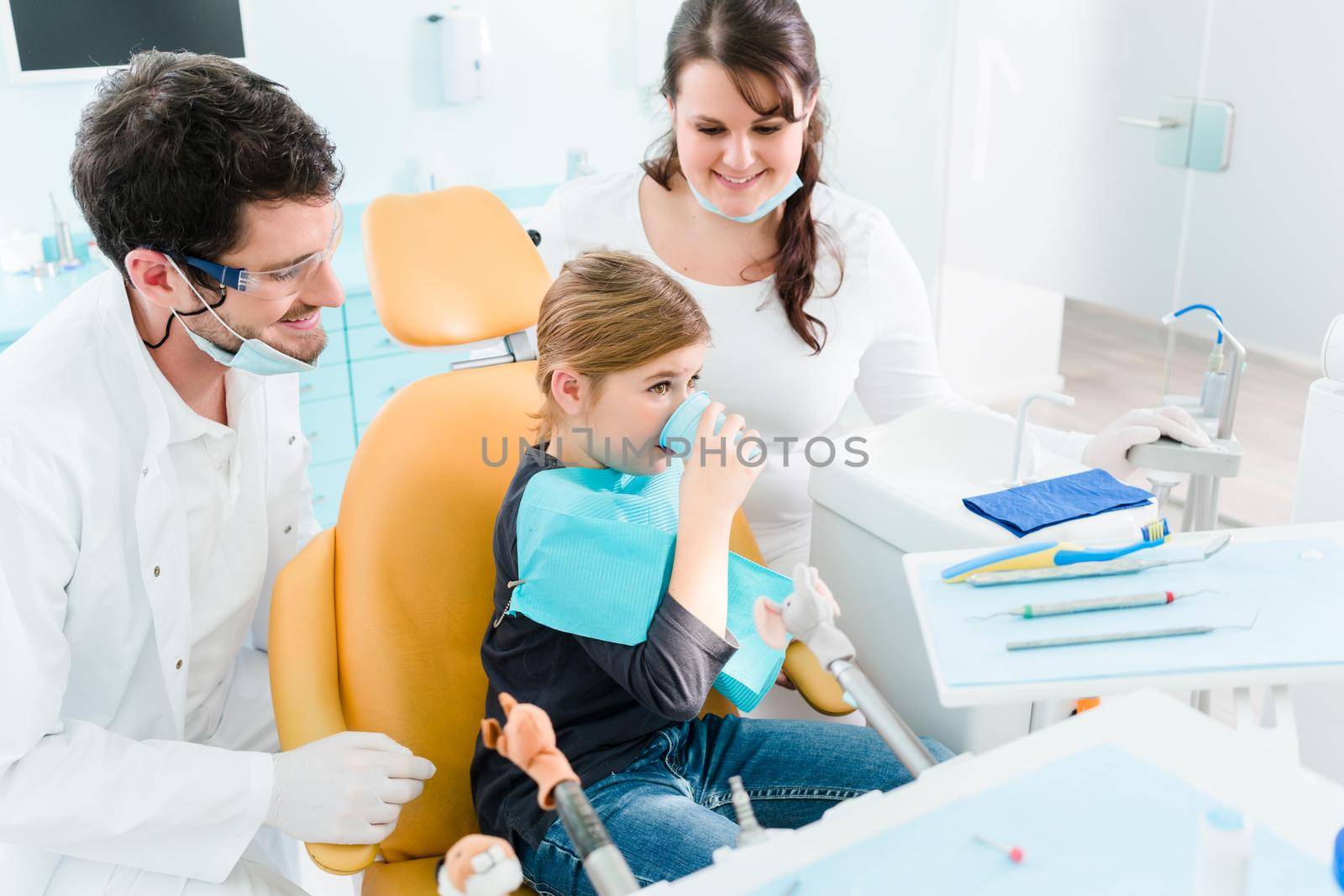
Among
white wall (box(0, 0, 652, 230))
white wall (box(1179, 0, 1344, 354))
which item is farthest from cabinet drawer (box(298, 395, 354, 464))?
white wall (box(1179, 0, 1344, 354))

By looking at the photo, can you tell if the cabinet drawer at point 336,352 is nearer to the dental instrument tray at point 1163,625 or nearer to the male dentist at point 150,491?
the male dentist at point 150,491

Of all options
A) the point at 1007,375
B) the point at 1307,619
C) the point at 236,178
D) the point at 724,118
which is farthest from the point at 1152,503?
the point at 1007,375

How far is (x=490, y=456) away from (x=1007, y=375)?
305 centimetres

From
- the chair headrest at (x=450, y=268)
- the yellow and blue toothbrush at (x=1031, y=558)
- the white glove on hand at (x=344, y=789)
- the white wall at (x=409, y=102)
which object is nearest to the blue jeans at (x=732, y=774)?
the white glove on hand at (x=344, y=789)

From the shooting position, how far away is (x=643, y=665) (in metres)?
1.14

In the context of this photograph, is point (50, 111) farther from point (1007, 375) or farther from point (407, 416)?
point (1007, 375)

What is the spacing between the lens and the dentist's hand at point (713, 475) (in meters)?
1.16

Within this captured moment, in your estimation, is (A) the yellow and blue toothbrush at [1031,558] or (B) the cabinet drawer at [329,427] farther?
(B) the cabinet drawer at [329,427]

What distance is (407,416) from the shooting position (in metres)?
1.36

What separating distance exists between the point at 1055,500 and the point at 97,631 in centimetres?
100

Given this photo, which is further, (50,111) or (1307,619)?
(50,111)

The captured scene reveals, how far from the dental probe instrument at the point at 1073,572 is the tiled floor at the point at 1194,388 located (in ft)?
6.58

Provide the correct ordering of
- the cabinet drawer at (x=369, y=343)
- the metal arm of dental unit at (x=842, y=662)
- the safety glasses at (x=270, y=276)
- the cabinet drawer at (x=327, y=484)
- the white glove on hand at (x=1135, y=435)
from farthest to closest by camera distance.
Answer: the cabinet drawer at (x=327, y=484), the cabinet drawer at (x=369, y=343), the white glove on hand at (x=1135, y=435), the safety glasses at (x=270, y=276), the metal arm of dental unit at (x=842, y=662)

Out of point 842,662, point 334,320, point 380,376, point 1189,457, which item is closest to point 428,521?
point 842,662
